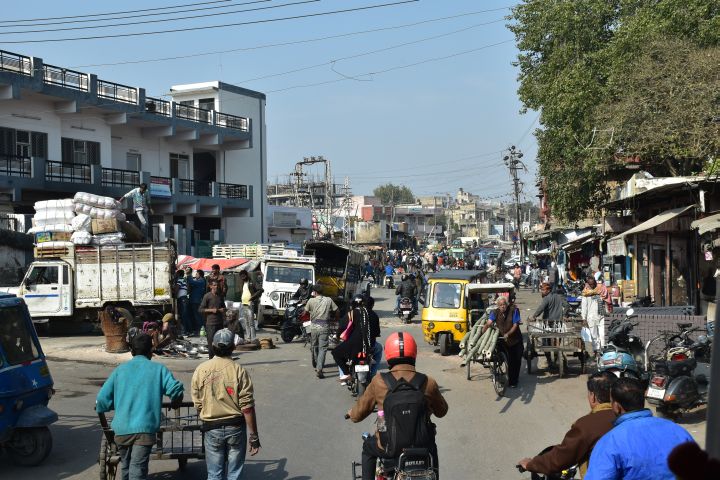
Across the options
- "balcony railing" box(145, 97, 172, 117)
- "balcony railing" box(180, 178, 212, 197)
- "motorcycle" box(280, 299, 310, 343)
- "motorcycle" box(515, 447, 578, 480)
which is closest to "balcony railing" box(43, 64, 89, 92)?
"balcony railing" box(145, 97, 172, 117)

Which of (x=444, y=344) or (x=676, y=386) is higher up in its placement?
(x=676, y=386)

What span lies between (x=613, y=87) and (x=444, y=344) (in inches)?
375

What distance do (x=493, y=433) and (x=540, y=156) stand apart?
65.9ft

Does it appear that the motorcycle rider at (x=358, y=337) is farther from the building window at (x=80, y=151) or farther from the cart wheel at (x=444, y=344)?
the building window at (x=80, y=151)

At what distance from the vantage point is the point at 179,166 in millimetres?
38812

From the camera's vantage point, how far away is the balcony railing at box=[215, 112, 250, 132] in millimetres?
40116

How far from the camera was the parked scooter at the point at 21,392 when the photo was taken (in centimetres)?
795

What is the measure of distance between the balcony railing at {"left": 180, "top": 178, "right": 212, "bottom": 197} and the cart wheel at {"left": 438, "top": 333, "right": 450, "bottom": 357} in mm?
22730

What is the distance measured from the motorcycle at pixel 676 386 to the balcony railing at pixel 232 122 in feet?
108

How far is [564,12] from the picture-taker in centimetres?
2641

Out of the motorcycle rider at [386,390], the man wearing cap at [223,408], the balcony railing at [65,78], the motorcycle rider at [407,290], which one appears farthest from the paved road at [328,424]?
the balcony railing at [65,78]

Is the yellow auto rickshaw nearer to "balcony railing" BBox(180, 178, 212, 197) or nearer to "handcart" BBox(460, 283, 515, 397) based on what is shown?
"handcart" BBox(460, 283, 515, 397)

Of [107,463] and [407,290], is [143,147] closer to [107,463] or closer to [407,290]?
[407,290]

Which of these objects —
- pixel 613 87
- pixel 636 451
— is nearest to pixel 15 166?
pixel 613 87
